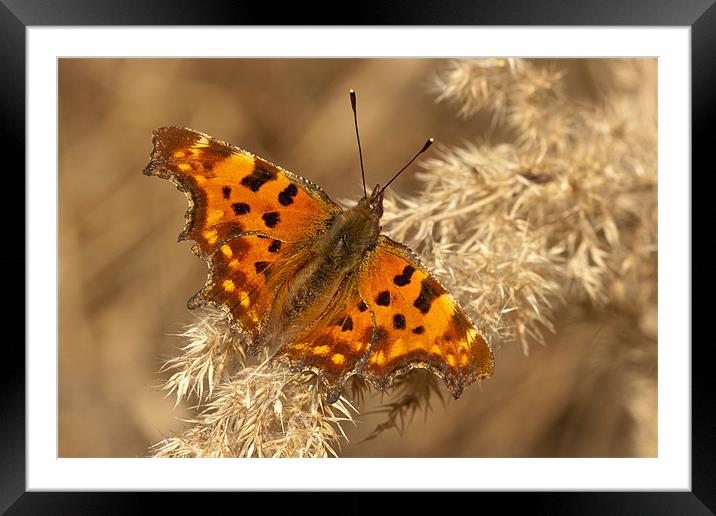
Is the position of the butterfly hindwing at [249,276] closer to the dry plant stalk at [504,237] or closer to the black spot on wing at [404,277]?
the dry plant stalk at [504,237]

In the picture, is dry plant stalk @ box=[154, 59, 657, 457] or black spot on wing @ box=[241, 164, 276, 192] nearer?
dry plant stalk @ box=[154, 59, 657, 457]

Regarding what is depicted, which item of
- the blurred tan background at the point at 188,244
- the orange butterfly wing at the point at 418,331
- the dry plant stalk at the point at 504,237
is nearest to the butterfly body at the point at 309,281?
the orange butterfly wing at the point at 418,331

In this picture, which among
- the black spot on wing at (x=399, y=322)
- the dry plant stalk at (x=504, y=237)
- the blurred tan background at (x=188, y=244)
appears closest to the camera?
the dry plant stalk at (x=504, y=237)

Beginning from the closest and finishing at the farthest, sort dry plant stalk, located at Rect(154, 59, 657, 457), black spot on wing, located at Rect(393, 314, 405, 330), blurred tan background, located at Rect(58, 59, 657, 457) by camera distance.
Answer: dry plant stalk, located at Rect(154, 59, 657, 457)
black spot on wing, located at Rect(393, 314, 405, 330)
blurred tan background, located at Rect(58, 59, 657, 457)

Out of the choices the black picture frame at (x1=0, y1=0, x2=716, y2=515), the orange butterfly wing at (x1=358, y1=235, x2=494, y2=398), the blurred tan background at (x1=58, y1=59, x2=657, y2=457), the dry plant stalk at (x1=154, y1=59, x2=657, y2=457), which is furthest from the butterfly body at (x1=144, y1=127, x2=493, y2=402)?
the blurred tan background at (x1=58, y1=59, x2=657, y2=457)

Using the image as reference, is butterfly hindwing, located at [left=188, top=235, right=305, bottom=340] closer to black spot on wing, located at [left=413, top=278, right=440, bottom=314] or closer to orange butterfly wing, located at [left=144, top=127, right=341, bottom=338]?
orange butterfly wing, located at [left=144, top=127, right=341, bottom=338]

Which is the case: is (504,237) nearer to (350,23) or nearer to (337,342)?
(337,342)

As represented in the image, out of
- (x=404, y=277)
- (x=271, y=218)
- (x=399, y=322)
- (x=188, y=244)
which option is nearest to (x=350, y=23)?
(x=271, y=218)
